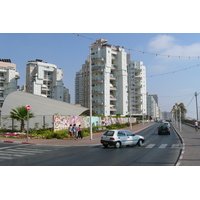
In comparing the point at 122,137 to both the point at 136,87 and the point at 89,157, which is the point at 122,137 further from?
the point at 136,87

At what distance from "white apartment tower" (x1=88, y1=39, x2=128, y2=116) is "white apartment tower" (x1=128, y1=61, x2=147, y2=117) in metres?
19.3

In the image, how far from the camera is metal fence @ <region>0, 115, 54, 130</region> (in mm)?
30747

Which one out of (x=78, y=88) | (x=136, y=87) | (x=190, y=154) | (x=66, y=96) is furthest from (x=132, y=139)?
(x=78, y=88)

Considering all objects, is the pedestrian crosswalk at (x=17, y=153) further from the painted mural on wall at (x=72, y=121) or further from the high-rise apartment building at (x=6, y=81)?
the high-rise apartment building at (x=6, y=81)

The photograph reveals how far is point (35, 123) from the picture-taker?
1199 inches

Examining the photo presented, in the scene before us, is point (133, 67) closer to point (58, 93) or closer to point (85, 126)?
point (58, 93)

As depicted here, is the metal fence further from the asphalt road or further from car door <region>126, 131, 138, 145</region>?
the asphalt road

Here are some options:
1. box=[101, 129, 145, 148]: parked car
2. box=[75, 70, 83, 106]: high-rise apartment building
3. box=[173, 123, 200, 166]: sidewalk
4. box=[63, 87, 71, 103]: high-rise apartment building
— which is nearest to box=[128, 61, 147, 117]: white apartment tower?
box=[63, 87, 71, 103]: high-rise apartment building

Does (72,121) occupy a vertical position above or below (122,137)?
above

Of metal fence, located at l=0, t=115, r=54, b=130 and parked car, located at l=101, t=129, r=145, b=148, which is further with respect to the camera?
metal fence, located at l=0, t=115, r=54, b=130

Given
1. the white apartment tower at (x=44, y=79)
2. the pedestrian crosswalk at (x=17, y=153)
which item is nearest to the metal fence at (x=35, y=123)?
the pedestrian crosswalk at (x=17, y=153)

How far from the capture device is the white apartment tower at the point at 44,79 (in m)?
86.2

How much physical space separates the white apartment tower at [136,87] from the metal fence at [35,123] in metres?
77.1

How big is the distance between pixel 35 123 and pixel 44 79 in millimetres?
59810
